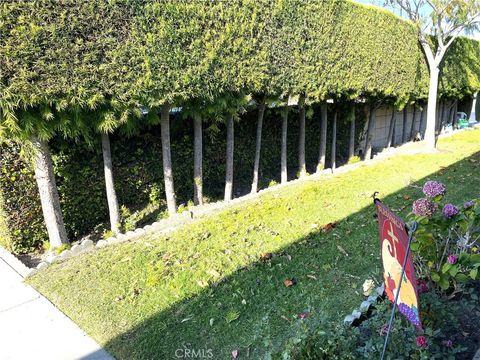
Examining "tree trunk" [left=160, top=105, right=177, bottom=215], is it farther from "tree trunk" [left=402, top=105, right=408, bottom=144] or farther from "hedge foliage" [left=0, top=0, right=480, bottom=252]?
"tree trunk" [left=402, top=105, right=408, bottom=144]

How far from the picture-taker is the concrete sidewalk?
118 inches

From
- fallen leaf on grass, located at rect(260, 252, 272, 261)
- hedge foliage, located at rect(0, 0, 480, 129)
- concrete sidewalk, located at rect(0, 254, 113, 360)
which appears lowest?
concrete sidewalk, located at rect(0, 254, 113, 360)

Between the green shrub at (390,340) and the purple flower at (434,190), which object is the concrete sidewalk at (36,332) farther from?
the purple flower at (434,190)

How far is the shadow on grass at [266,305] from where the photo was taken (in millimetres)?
2889

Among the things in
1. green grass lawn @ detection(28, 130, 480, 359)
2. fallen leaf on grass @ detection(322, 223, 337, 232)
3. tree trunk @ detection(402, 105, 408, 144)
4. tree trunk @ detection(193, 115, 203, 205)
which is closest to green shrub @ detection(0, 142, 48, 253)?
green grass lawn @ detection(28, 130, 480, 359)

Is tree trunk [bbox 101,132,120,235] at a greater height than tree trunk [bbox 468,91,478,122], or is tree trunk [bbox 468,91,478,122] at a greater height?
tree trunk [bbox 101,132,120,235]

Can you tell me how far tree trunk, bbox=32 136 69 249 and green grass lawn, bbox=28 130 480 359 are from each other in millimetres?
563

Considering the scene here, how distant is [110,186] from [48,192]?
2.81 feet

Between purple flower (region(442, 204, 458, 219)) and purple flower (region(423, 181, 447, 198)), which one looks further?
purple flower (region(423, 181, 447, 198))

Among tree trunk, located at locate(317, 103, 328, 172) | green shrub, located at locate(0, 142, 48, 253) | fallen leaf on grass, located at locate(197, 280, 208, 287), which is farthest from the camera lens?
tree trunk, located at locate(317, 103, 328, 172)

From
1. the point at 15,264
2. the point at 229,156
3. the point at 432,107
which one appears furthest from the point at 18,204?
the point at 432,107

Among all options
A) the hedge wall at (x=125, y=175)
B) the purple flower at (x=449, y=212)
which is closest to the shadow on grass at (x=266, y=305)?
the purple flower at (x=449, y=212)

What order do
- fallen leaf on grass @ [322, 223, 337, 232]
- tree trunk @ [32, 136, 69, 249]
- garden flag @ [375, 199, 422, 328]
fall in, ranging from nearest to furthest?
garden flag @ [375, 199, 422, 328]
tree trunk @ [32, 136, 69, 249]
fallen leaf on grass @ [322, 223, 337, 232]

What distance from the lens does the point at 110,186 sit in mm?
5246
